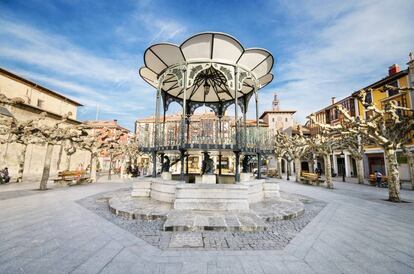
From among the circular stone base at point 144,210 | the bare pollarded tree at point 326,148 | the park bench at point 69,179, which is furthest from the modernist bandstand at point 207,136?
the park bench at point 69,179

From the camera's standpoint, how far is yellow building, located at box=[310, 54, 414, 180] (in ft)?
76.1

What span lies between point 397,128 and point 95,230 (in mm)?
17339

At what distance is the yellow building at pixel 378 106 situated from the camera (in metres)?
23.2

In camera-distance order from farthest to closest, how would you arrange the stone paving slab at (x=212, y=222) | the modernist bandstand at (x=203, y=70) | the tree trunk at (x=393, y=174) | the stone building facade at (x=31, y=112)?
the stone building facade at (x=31, y=112) → the tree trunk at (x=393, y=174) → the modernist bandstand at (x=203, y=70) → the stone paving slab at (x=212, y=222)

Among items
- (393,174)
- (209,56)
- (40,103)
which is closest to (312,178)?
(393,174)

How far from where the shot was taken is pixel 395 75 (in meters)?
24.5

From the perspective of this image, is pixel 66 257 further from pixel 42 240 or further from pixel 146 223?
pixel 146 223

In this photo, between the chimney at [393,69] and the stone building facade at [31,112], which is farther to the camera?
the chimney at [393,69]

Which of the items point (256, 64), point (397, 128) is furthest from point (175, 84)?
point (397, 128)

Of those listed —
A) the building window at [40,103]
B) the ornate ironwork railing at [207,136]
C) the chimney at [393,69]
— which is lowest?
the ornate ironwork railing at [207,136]

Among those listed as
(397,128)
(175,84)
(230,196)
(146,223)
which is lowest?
(146,223)

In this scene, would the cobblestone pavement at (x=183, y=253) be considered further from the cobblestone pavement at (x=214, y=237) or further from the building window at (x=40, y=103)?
the building window at (x=40, y=103)

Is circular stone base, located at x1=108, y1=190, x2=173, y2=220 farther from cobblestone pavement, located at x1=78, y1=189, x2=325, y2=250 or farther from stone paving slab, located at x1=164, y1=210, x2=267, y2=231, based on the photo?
stone paving slab, located at x1=164, y1=210, x2=267, y2=231

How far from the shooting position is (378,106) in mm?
27688
